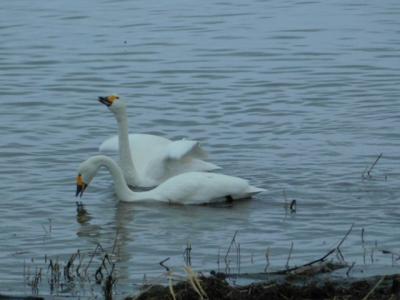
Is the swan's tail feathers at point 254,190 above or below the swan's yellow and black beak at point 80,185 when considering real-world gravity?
below

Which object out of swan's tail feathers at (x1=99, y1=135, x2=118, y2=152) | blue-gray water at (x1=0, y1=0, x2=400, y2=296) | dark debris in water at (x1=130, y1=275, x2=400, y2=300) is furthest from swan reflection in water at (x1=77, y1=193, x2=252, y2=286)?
dark debris in water at (x1=130, y1=275, x2=400, y2=300)

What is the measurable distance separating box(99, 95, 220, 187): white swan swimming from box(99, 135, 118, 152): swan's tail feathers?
13mm

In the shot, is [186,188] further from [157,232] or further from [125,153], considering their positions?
[125,153]

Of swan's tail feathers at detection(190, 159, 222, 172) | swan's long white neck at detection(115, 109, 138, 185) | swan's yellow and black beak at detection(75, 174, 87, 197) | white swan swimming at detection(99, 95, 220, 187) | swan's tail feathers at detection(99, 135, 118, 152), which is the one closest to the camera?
swan's yellow and black beak at detection(75, 174, 87, 197)

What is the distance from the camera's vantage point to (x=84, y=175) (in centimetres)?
1165

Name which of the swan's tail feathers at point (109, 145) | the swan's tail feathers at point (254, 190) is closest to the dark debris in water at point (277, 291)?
the swan's tail feathers at point (254, 190)

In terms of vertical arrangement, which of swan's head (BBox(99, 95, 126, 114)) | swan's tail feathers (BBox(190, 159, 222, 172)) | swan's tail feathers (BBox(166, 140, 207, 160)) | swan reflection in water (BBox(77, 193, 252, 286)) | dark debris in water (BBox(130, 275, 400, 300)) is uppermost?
swan's head (BBox(99, 95, 126, 114))

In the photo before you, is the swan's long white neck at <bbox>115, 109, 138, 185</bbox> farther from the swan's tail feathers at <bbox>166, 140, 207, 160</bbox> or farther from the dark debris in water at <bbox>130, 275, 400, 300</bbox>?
the dark debris in water at <bbox>130, 275, 400, 300</bbox>

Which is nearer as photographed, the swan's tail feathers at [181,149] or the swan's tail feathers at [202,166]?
the swan's tail feathers at [181,149]

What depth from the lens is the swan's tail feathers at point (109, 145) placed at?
13.1 metres

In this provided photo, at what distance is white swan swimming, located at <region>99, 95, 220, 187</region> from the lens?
12.2m

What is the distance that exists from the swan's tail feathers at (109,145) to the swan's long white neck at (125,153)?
0.42 meters

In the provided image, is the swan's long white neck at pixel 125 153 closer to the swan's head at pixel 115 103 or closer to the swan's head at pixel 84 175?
the swan's head at pixel 115 103

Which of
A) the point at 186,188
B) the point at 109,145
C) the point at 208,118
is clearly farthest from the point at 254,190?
the point at 208,118
